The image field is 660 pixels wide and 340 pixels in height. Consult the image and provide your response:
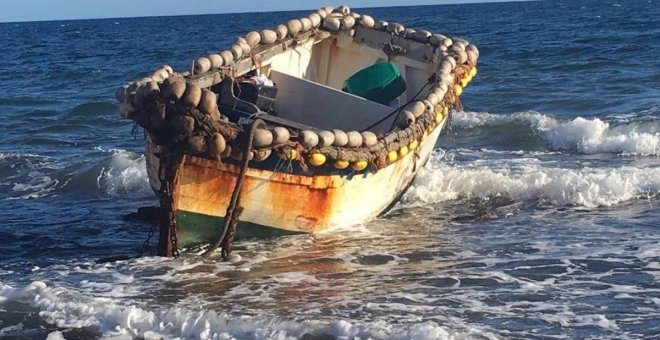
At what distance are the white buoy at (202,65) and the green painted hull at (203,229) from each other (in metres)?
1.88

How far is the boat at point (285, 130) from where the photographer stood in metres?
7.54

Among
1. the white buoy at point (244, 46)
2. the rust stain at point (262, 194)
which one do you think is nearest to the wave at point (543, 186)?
the white buoy at point (244, 46)

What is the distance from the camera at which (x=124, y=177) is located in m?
13.1

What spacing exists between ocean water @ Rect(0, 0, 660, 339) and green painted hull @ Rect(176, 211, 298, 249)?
0.17 m

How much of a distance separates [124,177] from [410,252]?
18.3ft

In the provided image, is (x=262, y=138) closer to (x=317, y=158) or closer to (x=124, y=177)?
(x=317, y=158)

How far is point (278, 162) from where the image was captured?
796cm

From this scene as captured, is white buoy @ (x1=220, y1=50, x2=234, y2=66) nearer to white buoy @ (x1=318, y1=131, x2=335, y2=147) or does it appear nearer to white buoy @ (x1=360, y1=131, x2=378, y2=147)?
white buoy @ (x1=360, y1=131, x2=378, y2=147)

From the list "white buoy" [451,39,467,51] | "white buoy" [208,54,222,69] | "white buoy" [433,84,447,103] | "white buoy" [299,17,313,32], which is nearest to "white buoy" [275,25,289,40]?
"white buoy" [299,17,313,32]

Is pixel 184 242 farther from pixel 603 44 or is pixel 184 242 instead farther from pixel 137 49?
pixel 137 49

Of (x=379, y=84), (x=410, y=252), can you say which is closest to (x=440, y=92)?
(x=379, y=84)

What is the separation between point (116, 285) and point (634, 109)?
1204cm

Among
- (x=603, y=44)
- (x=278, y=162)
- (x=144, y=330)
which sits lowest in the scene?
(x=144, y=330)

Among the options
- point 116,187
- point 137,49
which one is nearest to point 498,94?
point 116,187
